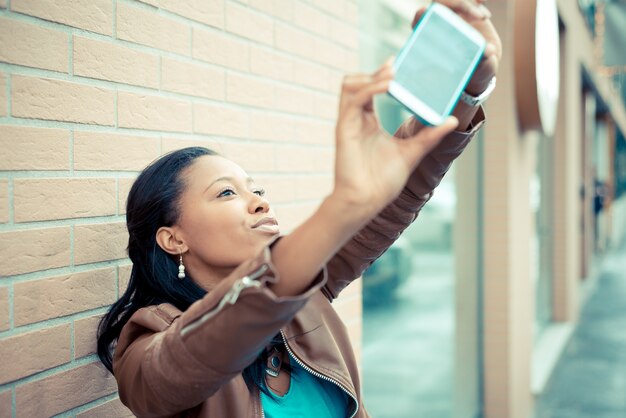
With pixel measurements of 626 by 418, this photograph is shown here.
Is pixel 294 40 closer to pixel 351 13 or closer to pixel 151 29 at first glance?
pixel 351 13

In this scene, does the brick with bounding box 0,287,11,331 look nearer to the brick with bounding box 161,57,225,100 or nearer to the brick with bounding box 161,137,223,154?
the brick with bounding box 161,137,223,154

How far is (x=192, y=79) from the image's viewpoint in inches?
75.0

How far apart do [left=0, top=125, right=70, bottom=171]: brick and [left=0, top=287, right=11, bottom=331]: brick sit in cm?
25

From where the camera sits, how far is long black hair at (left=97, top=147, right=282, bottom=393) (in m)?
1.44

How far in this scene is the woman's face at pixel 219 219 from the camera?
138 centimetres

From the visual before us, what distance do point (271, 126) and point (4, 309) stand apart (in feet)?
3.74

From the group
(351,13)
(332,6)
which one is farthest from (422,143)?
(351,13)

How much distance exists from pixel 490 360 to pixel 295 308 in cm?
370

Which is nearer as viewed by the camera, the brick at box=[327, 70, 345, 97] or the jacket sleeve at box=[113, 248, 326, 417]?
the jacket sleeve at box=[113, 248, 326, 417]

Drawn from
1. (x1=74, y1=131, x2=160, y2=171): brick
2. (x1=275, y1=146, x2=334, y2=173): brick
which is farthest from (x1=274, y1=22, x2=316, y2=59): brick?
(x1=74, y1=131, x2=160, y2=171): brick

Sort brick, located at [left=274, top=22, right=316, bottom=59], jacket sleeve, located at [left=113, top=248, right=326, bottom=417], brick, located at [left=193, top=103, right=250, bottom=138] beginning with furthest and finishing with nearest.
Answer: brick, located at [left=274, top=22, right=316, bottom=59] < brick, located at [left=193, top=103, right=250, bottom=138] < jacket sleeve, located at [left=113, top=248, right=326, bottom=417]

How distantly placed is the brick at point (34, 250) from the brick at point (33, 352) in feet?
0.47

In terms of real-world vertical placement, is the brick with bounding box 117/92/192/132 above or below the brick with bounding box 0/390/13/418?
above

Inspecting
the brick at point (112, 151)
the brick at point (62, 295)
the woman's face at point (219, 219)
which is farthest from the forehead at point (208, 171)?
the brick at point (62, 295)
